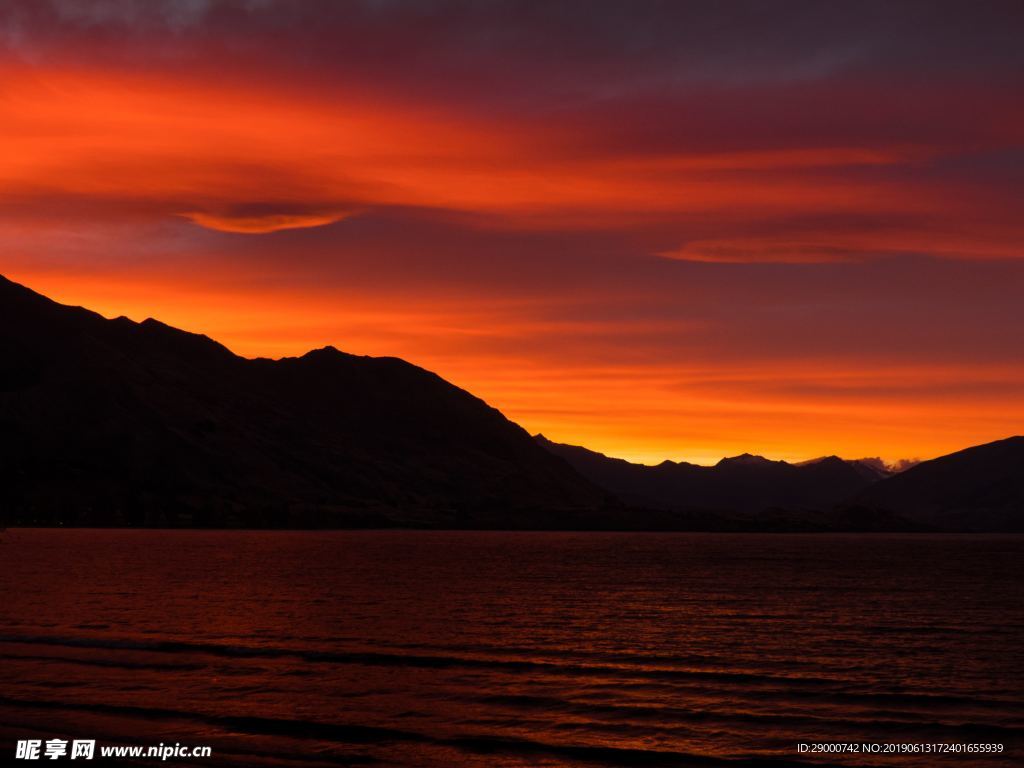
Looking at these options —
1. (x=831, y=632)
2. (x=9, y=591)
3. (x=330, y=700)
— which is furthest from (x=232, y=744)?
(x=9, y=591)

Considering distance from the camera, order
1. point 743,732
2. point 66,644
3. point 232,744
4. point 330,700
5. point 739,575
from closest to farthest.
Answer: point 232,744 < point 743,732 < point 330,700 < point 66,644 < point 739,575

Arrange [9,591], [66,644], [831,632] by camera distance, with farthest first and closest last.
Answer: [9,591] < [831,632] < [66,644]

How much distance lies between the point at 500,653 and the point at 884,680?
24074 mm

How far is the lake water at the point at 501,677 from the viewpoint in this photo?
41875mm

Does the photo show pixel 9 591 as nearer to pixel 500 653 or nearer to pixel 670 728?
pixel 500 653

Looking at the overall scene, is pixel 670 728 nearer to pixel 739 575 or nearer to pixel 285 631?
pixel 285 631

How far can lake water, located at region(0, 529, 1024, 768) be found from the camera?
137 ft

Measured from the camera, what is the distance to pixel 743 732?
44.6 meters

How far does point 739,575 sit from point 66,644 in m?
138

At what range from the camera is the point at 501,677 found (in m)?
58.8

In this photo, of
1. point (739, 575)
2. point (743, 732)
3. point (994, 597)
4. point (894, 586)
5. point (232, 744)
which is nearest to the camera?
point (232, 744)

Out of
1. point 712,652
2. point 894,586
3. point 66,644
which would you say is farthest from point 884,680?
point 894,586

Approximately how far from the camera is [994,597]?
13588 cm

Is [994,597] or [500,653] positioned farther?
[994,597]
